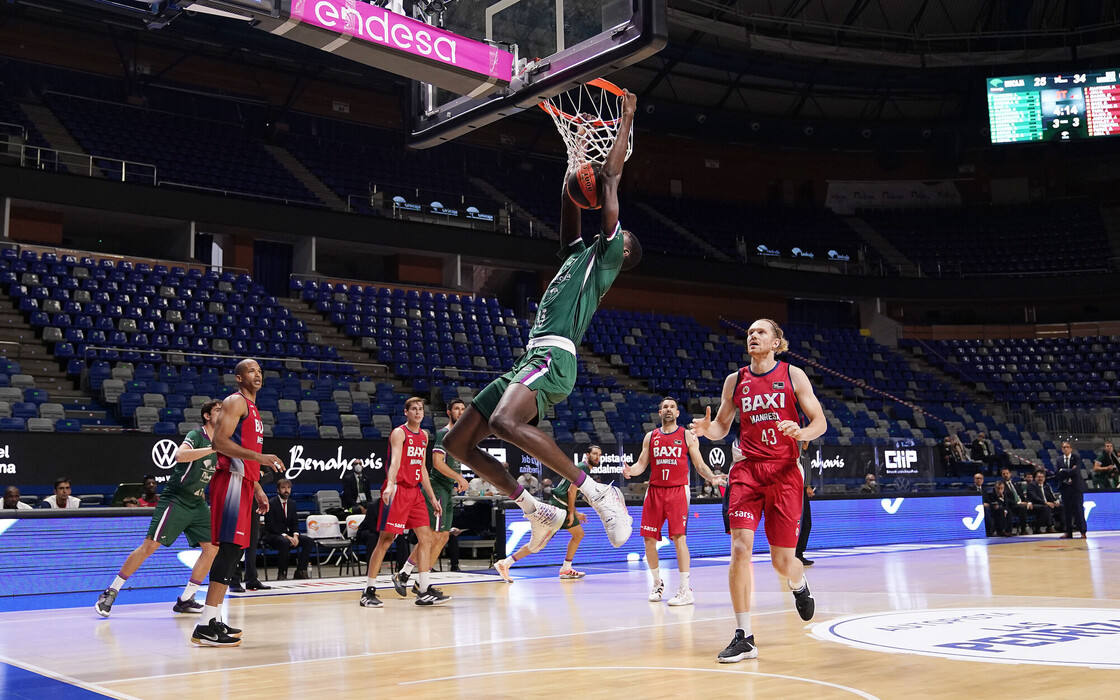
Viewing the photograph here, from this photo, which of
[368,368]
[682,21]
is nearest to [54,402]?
[368,368]

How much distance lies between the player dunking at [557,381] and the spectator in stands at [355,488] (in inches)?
357

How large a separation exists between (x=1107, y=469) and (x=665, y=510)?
Result: 48.8 ft

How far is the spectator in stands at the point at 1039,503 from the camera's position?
20141 mm

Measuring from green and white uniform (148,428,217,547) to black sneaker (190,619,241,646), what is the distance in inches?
100

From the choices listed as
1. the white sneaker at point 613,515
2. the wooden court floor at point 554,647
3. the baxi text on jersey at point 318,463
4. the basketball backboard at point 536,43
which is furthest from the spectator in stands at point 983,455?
the white sneaker at point 613,515

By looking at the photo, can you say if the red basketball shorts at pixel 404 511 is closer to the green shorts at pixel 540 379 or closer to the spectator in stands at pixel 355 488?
the spectator in stands at pixel 355 488

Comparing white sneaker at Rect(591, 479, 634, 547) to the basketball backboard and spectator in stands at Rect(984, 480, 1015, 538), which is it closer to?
the basketball backboard

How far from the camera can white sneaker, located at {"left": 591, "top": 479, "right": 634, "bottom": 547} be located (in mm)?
5508

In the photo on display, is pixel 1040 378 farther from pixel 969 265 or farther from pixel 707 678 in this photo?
pixel 707 678

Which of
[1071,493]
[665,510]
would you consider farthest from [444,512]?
[1071,493]

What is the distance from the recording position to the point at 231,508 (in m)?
7.51

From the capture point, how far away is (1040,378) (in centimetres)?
3041

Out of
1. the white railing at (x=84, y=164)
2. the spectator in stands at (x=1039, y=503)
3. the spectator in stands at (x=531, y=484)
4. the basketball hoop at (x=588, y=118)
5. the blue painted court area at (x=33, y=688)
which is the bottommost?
the blue painted court area at (x=33, y=688)

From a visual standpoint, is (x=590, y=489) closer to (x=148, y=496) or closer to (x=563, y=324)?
(x=563, y=324)
